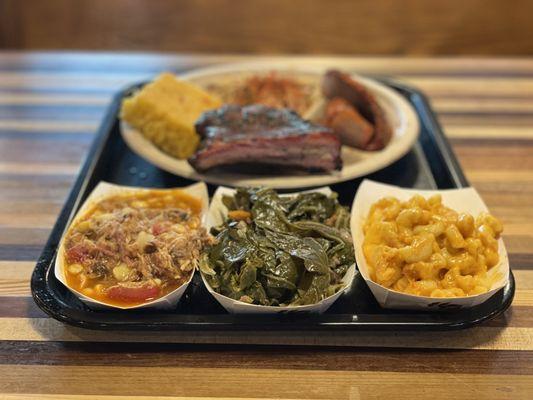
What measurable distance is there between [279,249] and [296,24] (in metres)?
3.50

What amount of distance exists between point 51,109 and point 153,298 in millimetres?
1874

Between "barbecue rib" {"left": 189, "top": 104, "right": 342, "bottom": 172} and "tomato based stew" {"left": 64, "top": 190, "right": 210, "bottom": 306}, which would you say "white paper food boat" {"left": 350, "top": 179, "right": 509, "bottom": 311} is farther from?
"tomato based stew" {"left": 64, "top": 190, "right": 210, "bottom": 306}

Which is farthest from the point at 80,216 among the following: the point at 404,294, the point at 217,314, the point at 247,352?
the point at 404,294

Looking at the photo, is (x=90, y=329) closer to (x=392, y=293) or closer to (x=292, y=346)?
(x=292, y=346)

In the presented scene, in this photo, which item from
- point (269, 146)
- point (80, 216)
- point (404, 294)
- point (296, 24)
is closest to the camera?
point (404, 294)

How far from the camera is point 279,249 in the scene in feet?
6.01

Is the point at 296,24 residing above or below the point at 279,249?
below

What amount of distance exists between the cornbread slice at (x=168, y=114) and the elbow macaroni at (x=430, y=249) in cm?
99

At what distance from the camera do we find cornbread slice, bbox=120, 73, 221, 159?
258 centimetres

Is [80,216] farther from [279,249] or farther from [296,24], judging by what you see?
[296,24]

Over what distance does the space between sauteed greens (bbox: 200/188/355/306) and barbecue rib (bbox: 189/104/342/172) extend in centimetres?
28

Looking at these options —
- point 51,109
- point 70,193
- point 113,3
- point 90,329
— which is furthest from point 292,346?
point 113,3

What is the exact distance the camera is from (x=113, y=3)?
4934 millimetres

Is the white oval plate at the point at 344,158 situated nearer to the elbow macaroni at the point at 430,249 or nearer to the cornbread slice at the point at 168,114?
the cornbread slice at the point at 168,114
